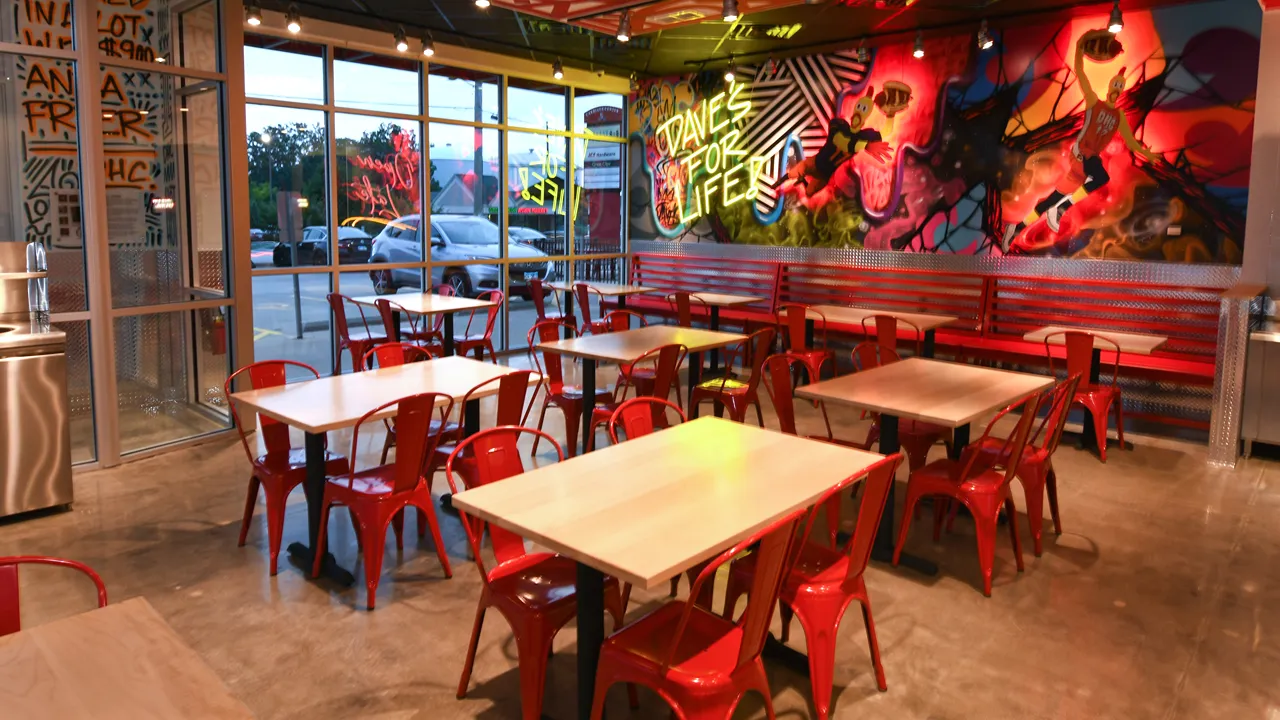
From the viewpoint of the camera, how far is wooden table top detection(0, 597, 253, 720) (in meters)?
1.66

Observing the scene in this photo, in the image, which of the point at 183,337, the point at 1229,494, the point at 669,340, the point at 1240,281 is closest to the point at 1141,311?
the point at 1240,281

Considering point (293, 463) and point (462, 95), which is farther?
point (462, 95)

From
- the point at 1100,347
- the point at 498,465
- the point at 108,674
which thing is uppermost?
the point at 1100,347

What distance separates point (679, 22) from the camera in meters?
7.34

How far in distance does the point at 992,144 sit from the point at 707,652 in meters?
7.32

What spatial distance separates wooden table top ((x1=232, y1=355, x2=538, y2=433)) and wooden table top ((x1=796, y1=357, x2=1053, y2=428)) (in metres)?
1.75

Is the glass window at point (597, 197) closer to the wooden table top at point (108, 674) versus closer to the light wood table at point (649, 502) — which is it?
the light wood table at point (649, 502)

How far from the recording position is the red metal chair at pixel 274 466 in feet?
13.6

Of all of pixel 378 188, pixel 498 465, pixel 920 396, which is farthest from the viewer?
pixel 378 188

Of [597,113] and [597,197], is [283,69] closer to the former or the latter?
[597,113]

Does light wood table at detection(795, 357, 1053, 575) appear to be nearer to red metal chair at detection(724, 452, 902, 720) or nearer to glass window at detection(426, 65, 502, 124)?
red metal chair at detection(724, 452, 902, 720)

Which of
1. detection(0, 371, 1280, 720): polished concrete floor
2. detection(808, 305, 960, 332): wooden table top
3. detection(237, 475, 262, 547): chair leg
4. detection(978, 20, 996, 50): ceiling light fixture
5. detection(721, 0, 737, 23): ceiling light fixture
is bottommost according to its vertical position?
detection(0, 371, 1280, 720): polished concrete floor

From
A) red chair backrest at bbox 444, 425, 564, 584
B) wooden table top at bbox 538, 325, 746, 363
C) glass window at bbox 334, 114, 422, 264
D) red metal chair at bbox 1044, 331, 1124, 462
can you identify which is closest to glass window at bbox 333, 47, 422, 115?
glass window at bbox 334, 114, 422, 264

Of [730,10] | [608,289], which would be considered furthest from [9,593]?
[608,289]
